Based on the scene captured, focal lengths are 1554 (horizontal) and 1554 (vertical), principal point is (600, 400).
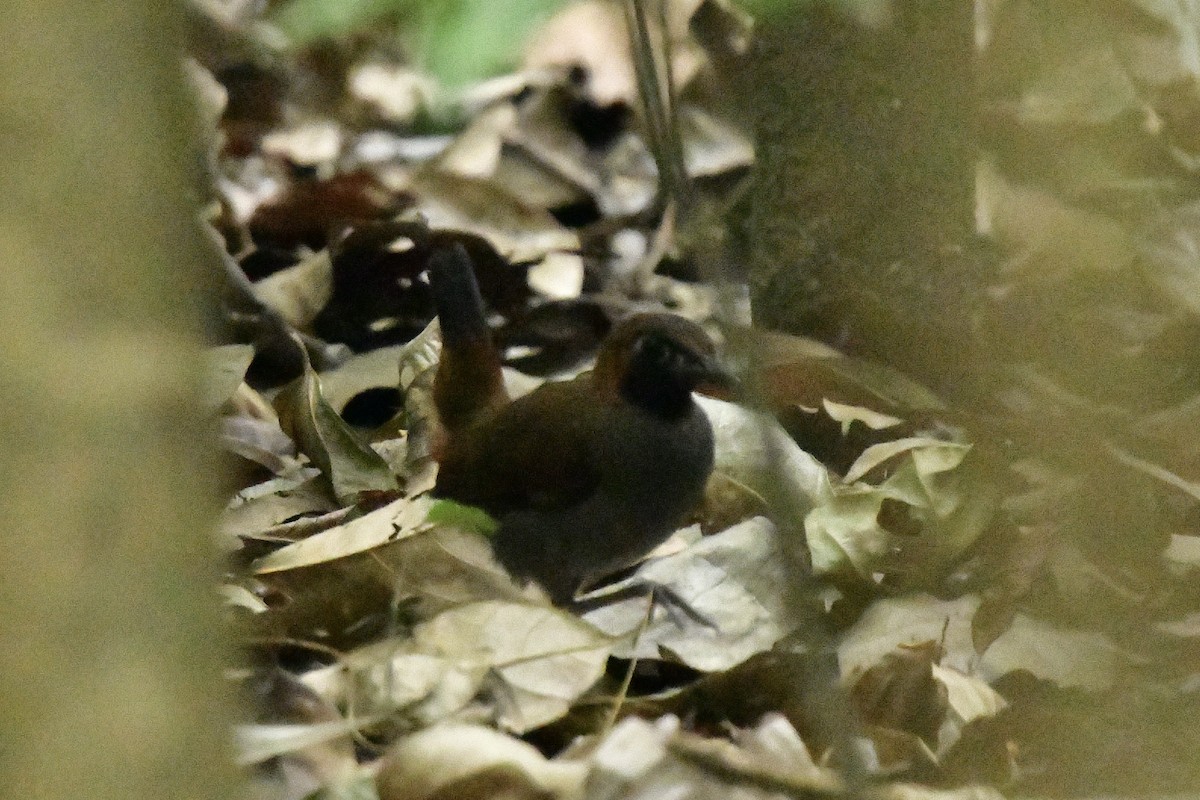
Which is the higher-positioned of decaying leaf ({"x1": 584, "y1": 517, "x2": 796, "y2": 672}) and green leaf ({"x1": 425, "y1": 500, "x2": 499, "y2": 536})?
green leaf ({"x1": 425, "y1": 500, "x2": 499, "y2": 536})

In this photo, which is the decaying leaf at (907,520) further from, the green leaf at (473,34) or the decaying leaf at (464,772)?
the green leaf at (473,34)

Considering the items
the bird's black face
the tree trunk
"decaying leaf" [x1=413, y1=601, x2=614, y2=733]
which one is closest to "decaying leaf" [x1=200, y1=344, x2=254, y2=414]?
the bird's black face

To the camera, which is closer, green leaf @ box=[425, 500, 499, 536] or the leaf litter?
the leaf litter

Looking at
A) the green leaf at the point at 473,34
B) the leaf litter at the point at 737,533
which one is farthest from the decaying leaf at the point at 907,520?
the green leaf at the point at 473,34

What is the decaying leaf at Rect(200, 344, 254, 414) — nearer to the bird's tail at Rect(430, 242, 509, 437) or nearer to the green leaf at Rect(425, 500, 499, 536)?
the bird's tail at Rect(430, 242, 509, 437)

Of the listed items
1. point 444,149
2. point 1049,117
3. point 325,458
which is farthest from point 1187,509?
point 444,149

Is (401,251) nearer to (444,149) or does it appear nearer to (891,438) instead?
(444,149)

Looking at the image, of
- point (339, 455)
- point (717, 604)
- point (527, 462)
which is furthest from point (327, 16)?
point (339, 455)
